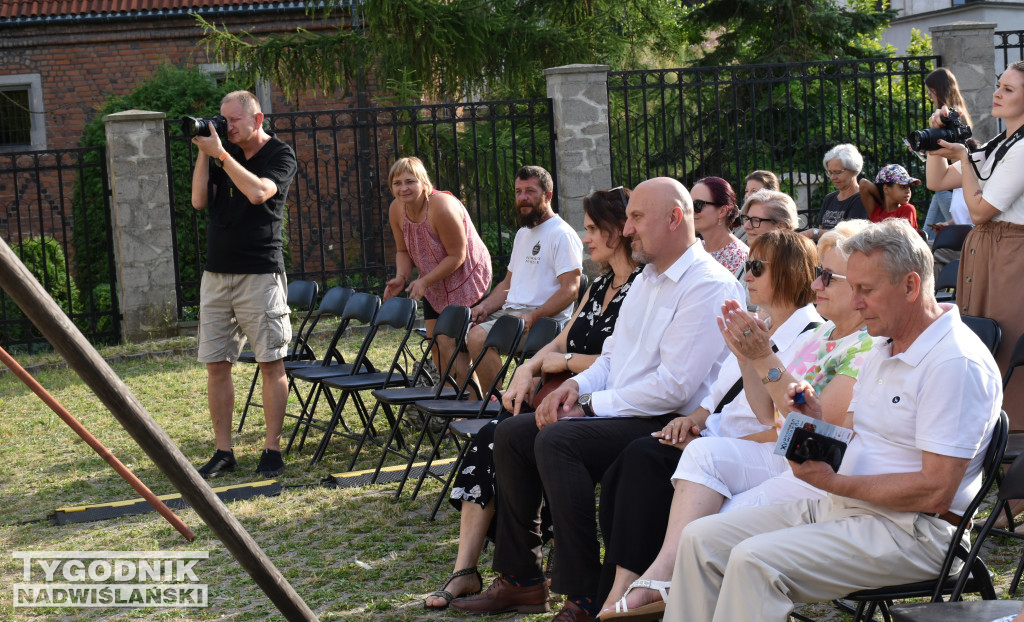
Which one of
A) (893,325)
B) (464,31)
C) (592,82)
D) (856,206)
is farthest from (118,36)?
(893,325)

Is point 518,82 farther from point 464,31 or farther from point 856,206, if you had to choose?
point 856,206

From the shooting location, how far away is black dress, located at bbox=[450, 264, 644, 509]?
14.9 feet

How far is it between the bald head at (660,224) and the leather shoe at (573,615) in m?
1.29

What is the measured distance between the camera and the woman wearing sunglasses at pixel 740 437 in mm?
3492

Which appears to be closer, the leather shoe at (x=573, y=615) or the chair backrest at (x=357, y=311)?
the leather shoe at (x=573, y=615)

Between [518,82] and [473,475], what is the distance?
11.3m

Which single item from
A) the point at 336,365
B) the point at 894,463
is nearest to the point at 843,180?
the point at 336,365

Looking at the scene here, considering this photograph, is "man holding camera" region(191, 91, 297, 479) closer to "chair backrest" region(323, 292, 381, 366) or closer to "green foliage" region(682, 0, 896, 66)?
"chair backrest" region(323, 292, 381, 366)

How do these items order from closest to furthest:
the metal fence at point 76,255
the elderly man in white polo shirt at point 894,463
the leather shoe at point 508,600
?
the elderly man in white polo shirt at point 894,463
the leather shoe at point 508,600
the metal fence at point 76,255

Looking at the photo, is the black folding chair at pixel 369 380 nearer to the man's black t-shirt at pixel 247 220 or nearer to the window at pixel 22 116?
the man's black t-shirt at pixel 247 220

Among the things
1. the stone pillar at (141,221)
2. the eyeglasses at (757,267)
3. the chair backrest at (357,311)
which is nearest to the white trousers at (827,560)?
the eyeglasses at (757,267)

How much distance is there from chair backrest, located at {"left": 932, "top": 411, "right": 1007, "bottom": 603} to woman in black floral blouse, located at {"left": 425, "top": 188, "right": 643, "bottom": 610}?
6.28ft

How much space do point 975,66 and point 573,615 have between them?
10.5m

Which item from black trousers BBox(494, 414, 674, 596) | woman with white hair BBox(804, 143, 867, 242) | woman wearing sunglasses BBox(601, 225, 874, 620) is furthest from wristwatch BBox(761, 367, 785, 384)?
woman with white hair BBox(804, 143, 867, 242)
